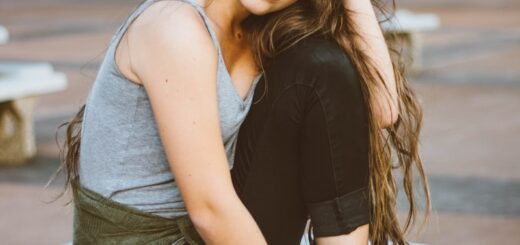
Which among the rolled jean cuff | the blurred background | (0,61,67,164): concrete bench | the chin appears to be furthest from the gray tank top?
(0,61,67,164): concrete bench

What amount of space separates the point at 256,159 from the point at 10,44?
11.3 metres

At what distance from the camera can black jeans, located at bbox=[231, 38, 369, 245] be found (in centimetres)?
179

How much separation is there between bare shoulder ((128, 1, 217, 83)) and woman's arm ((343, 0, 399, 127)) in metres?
0.42

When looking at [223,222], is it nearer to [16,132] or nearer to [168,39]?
[168,39]

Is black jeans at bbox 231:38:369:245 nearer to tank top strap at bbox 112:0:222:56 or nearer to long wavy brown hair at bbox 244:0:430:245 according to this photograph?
long wavy brown hair at bbox 244:0:430:245

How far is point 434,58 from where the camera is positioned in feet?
35.6

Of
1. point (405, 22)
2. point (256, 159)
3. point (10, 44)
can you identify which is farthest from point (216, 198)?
point (10, 44)

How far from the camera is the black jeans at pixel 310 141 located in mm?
1795

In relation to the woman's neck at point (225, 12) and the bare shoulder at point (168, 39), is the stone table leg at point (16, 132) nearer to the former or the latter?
the woman's neck at point (225, 12)

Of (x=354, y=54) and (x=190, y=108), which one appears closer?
(x=190, y=108)

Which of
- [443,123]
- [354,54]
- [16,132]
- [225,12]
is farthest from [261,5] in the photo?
[443,123]

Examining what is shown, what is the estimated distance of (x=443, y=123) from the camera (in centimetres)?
689

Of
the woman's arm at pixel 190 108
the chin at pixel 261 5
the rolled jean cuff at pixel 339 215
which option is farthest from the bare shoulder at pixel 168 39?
the rolled jean cuff at pixel 339 215

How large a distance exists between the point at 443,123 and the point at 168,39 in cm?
541
